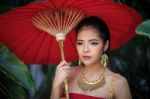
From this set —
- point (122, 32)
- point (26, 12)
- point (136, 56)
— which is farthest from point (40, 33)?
point (136, 56)

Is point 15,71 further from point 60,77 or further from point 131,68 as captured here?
point 131,68

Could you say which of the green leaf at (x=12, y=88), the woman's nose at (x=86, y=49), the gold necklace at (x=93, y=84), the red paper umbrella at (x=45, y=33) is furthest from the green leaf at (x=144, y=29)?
the green leaf at (x=12, y=88)

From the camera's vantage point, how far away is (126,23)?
8.92 ft

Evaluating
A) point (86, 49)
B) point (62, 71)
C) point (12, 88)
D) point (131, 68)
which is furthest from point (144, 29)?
point (131, 68)

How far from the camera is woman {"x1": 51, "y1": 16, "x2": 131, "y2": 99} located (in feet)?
8.26

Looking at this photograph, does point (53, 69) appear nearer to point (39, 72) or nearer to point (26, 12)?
point (39, 72)

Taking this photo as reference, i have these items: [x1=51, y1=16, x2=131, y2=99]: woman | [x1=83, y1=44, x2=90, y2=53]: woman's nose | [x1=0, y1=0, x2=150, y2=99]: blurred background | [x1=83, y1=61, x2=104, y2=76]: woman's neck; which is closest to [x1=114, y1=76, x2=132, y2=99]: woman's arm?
[x1=51, y1=16, x2=131, y2=99]: woman

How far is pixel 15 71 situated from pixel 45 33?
0.53 meters

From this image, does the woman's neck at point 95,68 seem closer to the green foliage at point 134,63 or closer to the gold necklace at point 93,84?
the gold necklace at point 93,84

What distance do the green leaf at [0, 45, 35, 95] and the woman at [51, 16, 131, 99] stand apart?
281 millimetres

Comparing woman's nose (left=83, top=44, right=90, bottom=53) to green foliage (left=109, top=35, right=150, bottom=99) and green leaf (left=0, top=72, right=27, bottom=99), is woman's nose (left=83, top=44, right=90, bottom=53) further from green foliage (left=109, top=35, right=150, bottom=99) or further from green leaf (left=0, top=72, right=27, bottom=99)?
green foliage (left=109, top=35, right=150, bottom=99)

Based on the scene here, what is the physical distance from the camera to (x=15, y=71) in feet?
7.47

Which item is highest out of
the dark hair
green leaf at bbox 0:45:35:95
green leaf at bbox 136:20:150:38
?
green leaf at bbox 136:20:150:38

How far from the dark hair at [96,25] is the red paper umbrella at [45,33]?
41mm
